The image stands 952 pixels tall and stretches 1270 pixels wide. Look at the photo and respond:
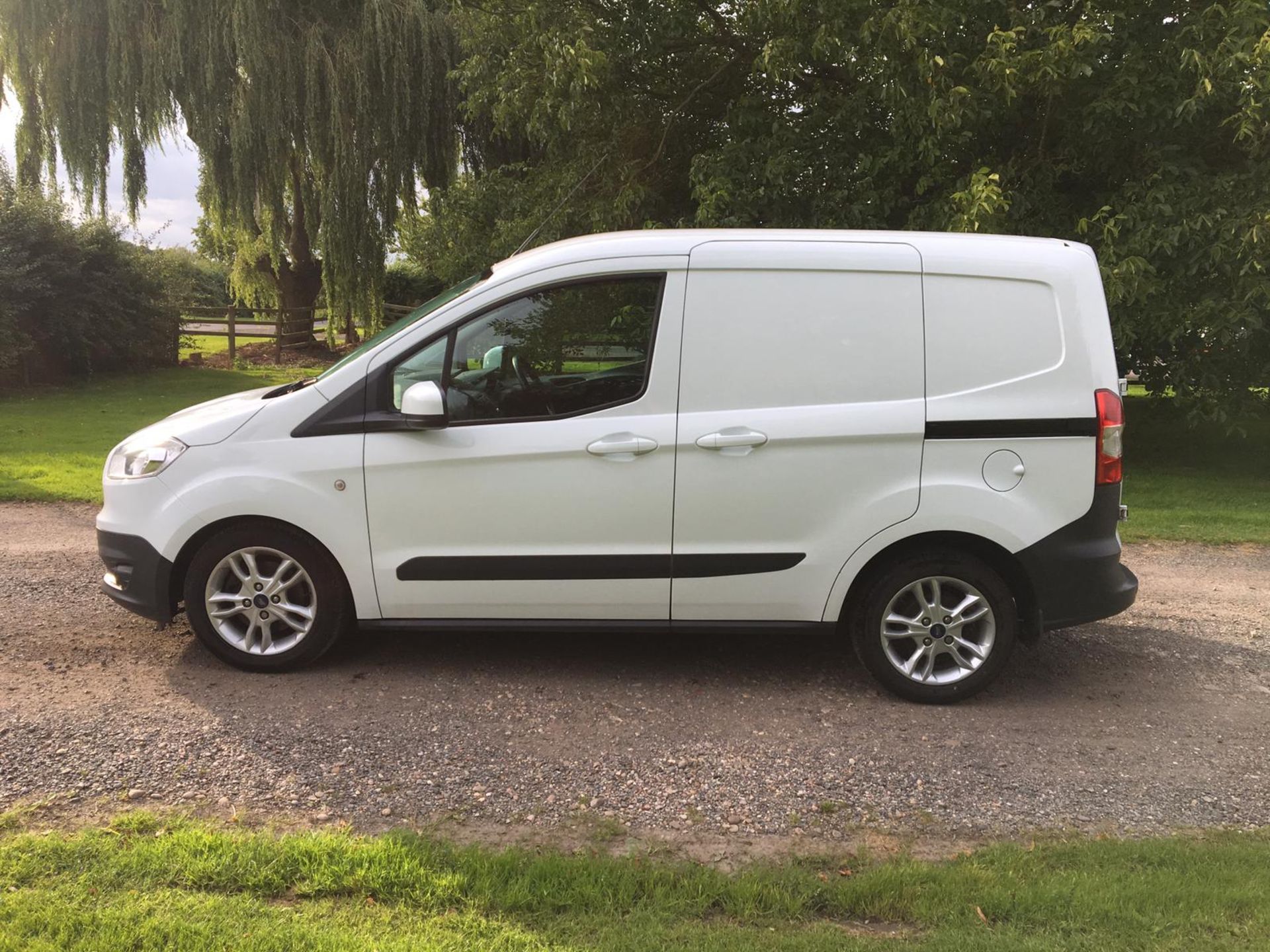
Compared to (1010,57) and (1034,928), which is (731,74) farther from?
(1034,928)

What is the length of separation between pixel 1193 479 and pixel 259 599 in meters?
10.7

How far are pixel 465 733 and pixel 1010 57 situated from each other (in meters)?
7.75

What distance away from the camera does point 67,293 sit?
17516 mm

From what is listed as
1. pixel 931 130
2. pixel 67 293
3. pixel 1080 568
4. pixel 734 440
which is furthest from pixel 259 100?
pixel 1080 568

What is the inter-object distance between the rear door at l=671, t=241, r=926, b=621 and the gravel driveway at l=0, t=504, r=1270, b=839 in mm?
855

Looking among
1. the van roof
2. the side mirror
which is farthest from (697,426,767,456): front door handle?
the side mirror

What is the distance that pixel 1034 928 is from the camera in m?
2.65

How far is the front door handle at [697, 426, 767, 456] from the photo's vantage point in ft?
13.5

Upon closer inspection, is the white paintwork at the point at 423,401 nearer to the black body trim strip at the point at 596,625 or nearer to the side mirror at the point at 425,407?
the side mirror at the point at 425,407

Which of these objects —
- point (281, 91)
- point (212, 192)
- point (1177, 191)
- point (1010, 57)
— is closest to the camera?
point (1010, 57)

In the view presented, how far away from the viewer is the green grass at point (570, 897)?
2549 mm

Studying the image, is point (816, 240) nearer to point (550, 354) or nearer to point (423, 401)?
point (550, 354)

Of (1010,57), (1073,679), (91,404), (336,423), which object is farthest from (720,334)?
(91,404)

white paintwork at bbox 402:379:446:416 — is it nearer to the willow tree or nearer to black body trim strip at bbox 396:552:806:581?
black body trim strip at bbox 396:552:806:581
